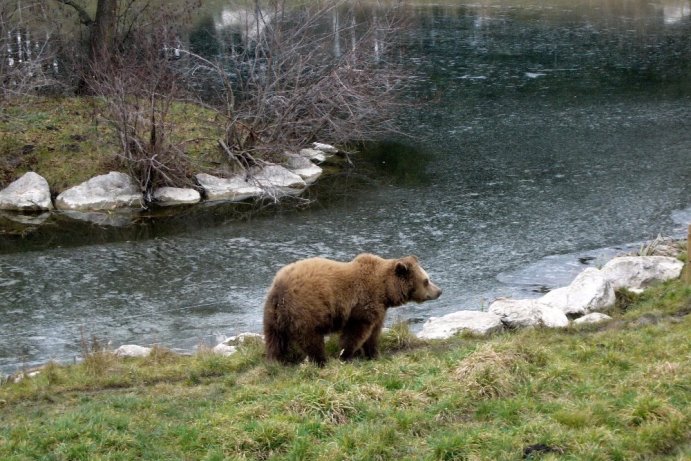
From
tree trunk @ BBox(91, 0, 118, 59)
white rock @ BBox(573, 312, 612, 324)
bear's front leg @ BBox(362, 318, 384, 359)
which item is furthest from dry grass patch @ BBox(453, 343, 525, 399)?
tree trunk @ BBox(91, 0, 118, 59)

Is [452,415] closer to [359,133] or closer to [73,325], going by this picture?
[73,325]

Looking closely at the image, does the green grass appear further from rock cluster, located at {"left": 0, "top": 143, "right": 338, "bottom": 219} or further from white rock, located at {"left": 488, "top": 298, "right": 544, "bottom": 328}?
rock cluster, located at {"left": 0, "top": 143, "right": 338, "bottom": 219}

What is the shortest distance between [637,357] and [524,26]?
145 ft

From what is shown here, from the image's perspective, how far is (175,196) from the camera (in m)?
24.0

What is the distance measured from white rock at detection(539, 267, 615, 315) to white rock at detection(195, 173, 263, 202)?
11839 millimetres

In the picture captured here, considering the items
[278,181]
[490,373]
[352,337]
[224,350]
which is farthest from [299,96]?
[490,373]

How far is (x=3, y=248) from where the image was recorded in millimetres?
20531

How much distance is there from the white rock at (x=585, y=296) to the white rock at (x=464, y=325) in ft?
5.73

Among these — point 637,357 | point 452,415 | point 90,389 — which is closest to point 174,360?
point 90,389

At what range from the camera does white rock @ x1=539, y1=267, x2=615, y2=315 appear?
13516 mm

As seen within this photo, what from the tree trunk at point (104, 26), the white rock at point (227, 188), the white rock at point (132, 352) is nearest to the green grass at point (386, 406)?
the white rock at point (132, 352)

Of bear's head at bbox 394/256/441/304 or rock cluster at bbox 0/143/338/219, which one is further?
rock cluster at bbox 0/143/338/219

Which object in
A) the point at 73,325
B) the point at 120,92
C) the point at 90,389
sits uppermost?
the point at 120,92

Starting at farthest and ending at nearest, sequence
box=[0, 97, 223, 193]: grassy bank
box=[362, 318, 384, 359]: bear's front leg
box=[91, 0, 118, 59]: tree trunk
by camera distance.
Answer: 1. box=[91, 0, 118, 59]: tree trunk
2. box=[0, 97, 223, 193]: grassy bank
3. box=[362, 318, 384, 359]: bear's front leg
